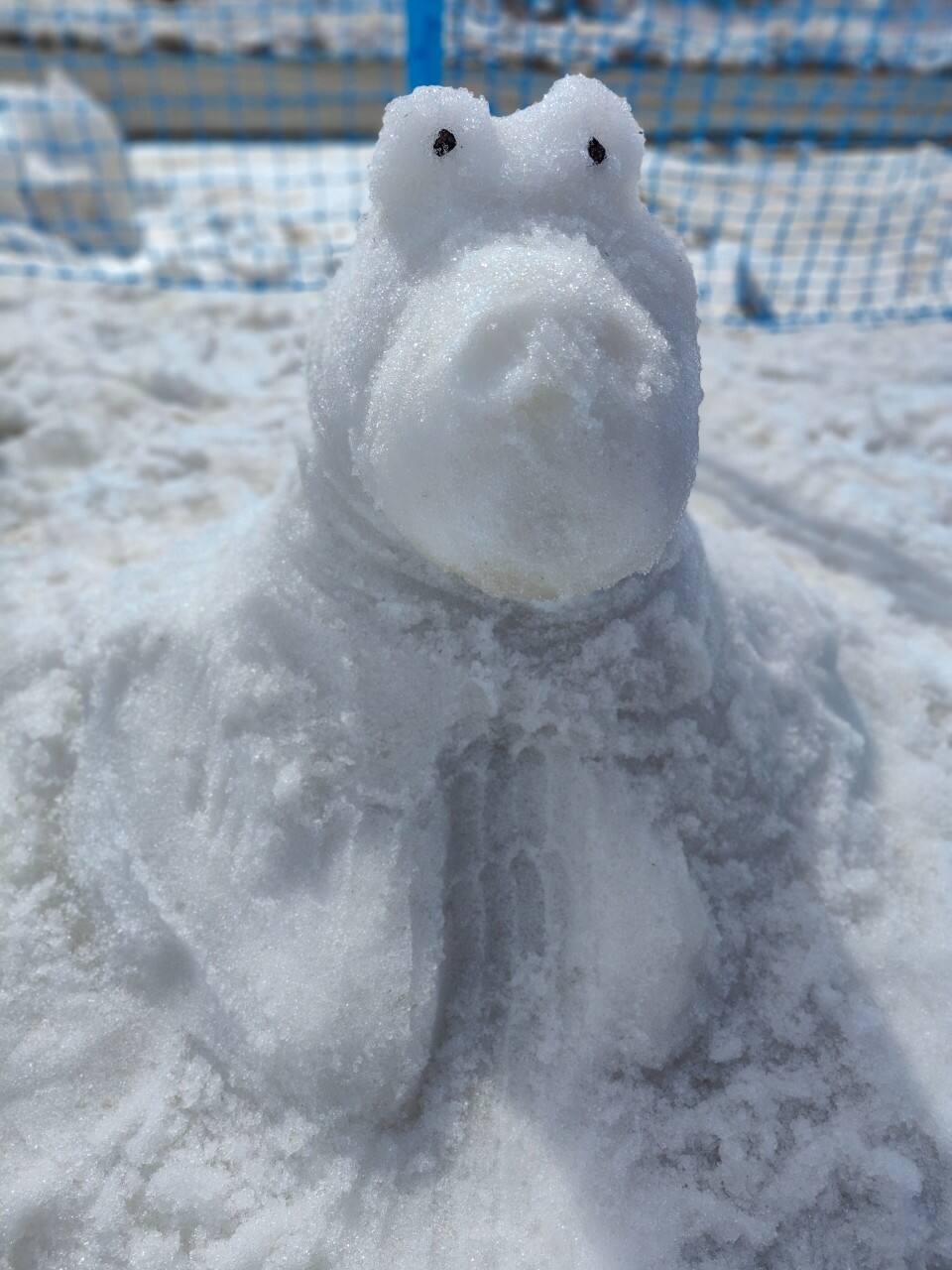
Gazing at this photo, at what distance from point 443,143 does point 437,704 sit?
26.2 inches

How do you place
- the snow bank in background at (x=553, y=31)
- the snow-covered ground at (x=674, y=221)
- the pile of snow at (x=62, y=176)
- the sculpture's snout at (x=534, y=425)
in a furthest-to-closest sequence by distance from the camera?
1. the snow bank in background at (x=553, y=31)
2. the pile of snow at (x=62, y=176)
3. the snow-covered ground at (x=674, y=221)
4. the sculpture's snout at (x=534, y=425)

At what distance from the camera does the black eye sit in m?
1.18

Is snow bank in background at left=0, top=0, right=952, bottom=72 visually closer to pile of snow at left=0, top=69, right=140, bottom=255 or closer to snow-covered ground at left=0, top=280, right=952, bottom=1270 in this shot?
pile of snow at left=0, top=69, right=140, bottom=255

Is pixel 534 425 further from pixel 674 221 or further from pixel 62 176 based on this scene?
pixel 62 176

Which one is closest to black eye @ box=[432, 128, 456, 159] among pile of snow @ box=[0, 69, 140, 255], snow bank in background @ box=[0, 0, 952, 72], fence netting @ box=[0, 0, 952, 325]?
fence netting @ box=[0, 0, 952, 325]

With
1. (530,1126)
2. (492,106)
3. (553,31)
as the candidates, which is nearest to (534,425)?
(530,1126)

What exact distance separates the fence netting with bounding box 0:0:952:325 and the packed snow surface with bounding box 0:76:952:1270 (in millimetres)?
1537

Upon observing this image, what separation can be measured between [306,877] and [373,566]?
402 mm

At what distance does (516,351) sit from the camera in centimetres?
105

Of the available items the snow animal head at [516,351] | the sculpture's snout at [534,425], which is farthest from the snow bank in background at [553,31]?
the sculpture's snout at [534,425]

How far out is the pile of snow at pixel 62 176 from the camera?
3.64 metres

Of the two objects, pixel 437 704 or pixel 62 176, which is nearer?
pixel 437 704

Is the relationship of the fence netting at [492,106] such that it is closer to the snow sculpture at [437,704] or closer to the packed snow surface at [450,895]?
the snow sculpture at [437,704]

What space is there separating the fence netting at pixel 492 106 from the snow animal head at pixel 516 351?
1332 millimetres
